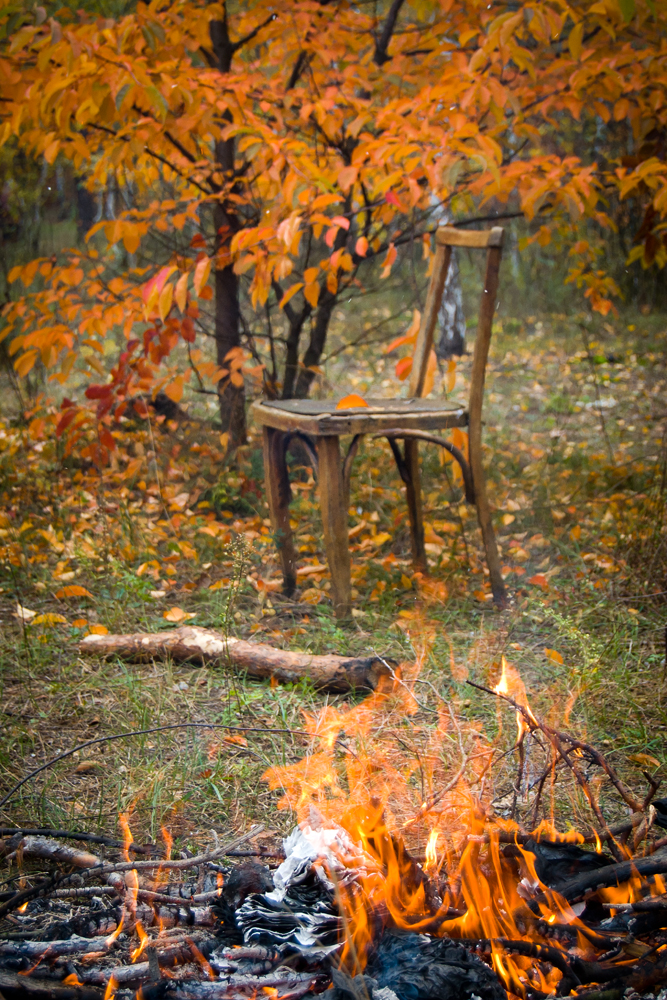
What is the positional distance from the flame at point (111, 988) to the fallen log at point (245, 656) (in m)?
1.03

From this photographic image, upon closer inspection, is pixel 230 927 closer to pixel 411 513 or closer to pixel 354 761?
pixel 354 761

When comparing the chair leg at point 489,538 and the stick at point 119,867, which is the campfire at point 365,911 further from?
the chair leg at point 489,538

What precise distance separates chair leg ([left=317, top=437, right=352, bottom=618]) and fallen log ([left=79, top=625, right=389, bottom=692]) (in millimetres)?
294

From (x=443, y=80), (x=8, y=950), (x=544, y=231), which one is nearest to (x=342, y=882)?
(x=8, y=950)

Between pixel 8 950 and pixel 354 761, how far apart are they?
0.80 metres

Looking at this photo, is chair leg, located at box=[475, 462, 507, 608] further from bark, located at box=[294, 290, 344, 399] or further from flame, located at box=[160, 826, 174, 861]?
flame, located at box=[160, 826, 174, 861]

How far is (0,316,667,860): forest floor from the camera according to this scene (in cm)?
179

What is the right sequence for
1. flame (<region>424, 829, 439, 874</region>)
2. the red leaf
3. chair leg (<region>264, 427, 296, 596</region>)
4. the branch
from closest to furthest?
flame (<region>424, 829, 439, 874</region>), chair leg (<region>264, 427, 296, 596</region>), the red leaf, the branch

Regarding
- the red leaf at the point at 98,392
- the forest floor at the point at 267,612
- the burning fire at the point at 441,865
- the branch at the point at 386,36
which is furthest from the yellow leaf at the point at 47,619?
the branch at the point at 386,36

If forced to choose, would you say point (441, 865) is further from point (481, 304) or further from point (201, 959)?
point (481, 304)

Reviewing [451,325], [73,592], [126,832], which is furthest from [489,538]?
[451,325]

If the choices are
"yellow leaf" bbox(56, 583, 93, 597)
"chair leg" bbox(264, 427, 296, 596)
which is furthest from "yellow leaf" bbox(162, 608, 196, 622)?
"chair leg" bbox(264, 427, 296, 596)

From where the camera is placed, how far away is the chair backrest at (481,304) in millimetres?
2537

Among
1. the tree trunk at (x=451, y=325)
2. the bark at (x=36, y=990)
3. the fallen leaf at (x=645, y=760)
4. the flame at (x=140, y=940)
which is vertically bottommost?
the fallen leaf at (x=645, y=760)
